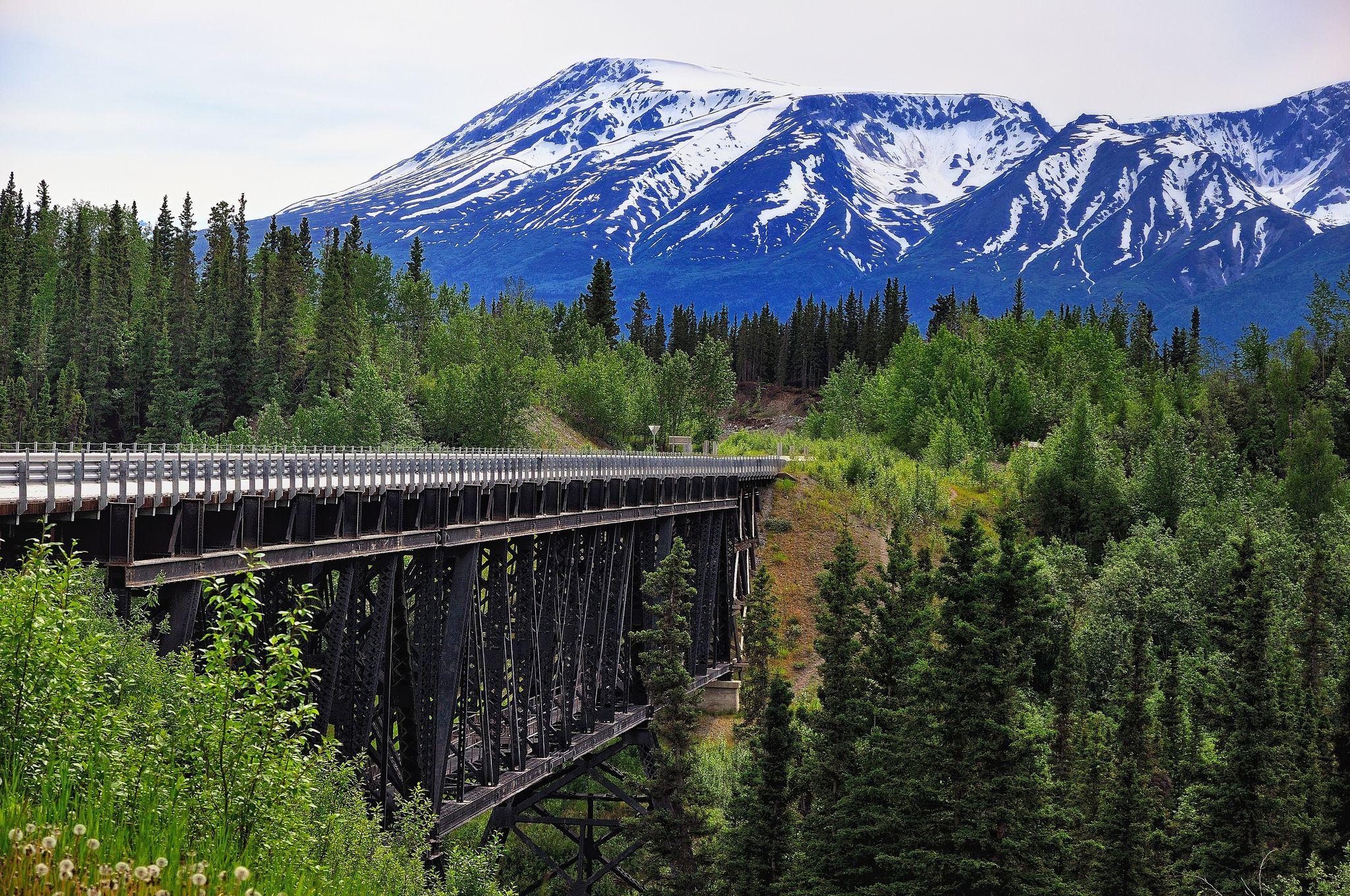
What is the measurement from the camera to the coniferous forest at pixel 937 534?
33.9m

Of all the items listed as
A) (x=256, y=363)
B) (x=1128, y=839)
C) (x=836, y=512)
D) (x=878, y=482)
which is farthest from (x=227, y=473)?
(x=256, y=363)

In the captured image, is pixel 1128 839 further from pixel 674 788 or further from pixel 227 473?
pixel 227 473

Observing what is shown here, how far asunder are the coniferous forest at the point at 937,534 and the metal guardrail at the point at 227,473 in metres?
6.41

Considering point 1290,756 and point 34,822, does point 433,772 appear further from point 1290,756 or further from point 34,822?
point 1290,756

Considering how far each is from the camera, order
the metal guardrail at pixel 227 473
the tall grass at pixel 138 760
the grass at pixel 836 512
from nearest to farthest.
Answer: the tall grass at pixel 138 760 < the metal guardrail at pixel 227 473 < the grass at pixel 836 512

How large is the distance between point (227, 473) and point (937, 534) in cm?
6289

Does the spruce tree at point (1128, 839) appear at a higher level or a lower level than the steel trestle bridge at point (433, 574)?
lower

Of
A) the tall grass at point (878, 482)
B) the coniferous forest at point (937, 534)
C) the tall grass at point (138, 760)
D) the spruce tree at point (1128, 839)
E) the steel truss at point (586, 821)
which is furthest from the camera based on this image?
the tall grass at point (878, 482)

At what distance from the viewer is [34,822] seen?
33.8ft

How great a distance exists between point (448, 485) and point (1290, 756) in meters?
27.7

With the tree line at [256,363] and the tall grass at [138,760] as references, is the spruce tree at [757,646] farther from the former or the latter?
the tree line at [256,363]

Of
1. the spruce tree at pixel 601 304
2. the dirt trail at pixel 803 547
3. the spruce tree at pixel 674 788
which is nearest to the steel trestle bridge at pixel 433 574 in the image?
the spruce tree at pixel 674 788

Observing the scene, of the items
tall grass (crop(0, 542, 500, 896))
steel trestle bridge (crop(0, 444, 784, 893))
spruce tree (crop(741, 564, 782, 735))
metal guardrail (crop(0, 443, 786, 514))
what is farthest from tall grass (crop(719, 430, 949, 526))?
tall grass (crop(0, 542, 500, 896))

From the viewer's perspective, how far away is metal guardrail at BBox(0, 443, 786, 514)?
65.7 feet
